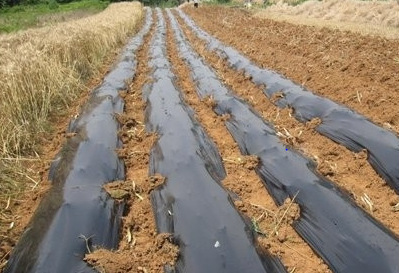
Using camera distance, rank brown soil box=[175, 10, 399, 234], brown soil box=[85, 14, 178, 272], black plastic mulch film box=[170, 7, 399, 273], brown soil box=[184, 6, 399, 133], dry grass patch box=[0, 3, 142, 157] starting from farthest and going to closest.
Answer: brown soil box=[184, 6, 399, 133] → dry grass patch box=[0, 3, 142, 157] → brown soil box=[175, 10, 399, 234] → brown soil box=[85, 14, 178, 272] → black plastic mulch film box=[170, 7, 399, 273]

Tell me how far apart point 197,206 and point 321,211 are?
92 centimetres

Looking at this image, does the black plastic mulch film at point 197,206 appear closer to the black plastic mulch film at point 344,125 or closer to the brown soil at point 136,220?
the brown soil at point 136,220

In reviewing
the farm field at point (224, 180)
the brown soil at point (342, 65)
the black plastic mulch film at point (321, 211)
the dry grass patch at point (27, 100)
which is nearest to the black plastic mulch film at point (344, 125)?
the farm field at point (224, 180)

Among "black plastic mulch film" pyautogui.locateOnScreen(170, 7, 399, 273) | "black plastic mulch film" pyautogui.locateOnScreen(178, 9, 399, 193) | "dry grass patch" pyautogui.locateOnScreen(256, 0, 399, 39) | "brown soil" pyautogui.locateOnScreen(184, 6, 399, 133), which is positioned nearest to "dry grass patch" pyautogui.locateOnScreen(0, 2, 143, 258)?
"black plastic mulch film" pyautogui.locateOnScreen(170, 7, 399, 273)

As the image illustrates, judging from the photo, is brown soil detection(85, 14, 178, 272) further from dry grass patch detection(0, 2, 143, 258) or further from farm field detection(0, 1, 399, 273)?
dry grass patch detection(0, 2, 143, 258)

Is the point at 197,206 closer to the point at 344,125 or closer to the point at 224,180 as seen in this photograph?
the point at 224,180

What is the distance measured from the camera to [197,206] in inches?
113

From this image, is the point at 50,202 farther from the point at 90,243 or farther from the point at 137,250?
the point at 137,250

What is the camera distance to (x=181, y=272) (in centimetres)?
234

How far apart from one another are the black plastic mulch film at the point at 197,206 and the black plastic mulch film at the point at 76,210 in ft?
1.34

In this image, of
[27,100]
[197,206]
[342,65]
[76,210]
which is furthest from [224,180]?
[342,65]

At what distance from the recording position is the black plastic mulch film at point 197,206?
2359mm

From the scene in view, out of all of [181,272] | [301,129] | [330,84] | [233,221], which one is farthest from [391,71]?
[181,272]

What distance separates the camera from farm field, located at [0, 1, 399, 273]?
2459 millimetres
